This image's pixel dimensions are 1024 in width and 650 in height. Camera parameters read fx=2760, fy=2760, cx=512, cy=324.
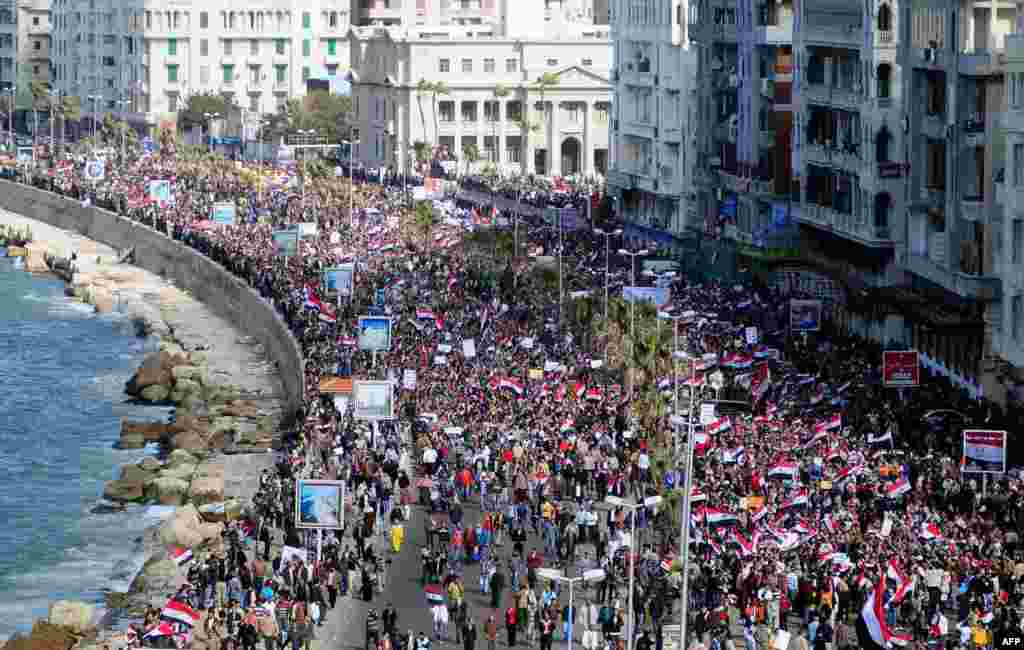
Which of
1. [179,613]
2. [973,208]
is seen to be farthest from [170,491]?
[179,613]

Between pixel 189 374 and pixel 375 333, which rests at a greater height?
pixel 375 333

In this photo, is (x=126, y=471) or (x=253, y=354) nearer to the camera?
(x=126, y=471)

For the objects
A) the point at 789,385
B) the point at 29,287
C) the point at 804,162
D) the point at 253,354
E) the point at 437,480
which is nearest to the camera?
the point at 437,480

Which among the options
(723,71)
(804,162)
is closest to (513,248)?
(723,71)

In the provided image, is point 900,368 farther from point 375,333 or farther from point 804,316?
point 375,333

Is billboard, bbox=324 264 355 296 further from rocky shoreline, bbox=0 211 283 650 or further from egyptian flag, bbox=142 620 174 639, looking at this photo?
egyptian flag, bbox=142 620 174 639

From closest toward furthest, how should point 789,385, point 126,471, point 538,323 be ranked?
1. point 789,385
2. point 126,471
3. point 538,323

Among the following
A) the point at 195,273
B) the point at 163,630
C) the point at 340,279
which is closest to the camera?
the point at 163,630

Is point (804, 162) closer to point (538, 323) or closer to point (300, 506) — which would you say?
point (538, 323)
